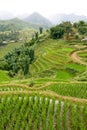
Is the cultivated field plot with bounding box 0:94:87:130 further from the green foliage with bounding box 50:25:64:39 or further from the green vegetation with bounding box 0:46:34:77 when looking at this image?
the green foliage with bounding box 50:25:64:39

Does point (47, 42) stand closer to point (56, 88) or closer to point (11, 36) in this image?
point (56, 88)

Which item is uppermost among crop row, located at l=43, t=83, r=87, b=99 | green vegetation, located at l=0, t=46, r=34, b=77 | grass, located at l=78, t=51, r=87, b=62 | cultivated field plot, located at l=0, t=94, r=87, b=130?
cultivated field plot, located at l=0, t=94, r=87, b=130

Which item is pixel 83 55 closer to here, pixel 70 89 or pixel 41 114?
pixel 70 89

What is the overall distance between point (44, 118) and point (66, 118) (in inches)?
51.3

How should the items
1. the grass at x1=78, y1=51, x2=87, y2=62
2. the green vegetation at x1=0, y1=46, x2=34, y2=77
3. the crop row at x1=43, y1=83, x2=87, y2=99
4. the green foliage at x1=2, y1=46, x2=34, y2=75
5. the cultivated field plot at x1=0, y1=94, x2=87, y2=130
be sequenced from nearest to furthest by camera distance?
the cultivated field plot at x1=0, y1=94, x2=87, y2=130, the crop row at x1=43, y1=83, x2=87, y2=99, the grass at x1=78, y1=51, x2=87, y2=62, the green vegetation at x1=0, y1=46, x2=34, y2=77, the green foliage at x1=2, y1=46, x2=34, y2=75

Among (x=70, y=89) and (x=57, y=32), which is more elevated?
(x=70, y=89)

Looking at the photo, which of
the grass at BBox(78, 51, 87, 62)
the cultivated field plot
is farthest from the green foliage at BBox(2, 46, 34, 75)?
the cultivated field plot

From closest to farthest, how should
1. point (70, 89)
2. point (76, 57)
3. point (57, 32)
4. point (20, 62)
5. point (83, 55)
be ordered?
point (70, 89), point (76, 57), point (83, 55), point (20, 62), point (57, 32)

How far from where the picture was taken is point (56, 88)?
30.0 m

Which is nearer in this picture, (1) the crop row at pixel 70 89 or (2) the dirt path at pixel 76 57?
(1) the crop row at pixel 70 89

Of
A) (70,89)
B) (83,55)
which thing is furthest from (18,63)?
(70,89)

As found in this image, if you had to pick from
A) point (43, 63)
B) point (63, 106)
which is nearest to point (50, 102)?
point (63, 106)

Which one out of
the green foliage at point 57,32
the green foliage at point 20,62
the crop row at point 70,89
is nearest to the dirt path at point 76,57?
the green foliage at point 20,62

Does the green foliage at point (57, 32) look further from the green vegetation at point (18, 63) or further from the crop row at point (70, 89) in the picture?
the crop row at point (70, 89)
